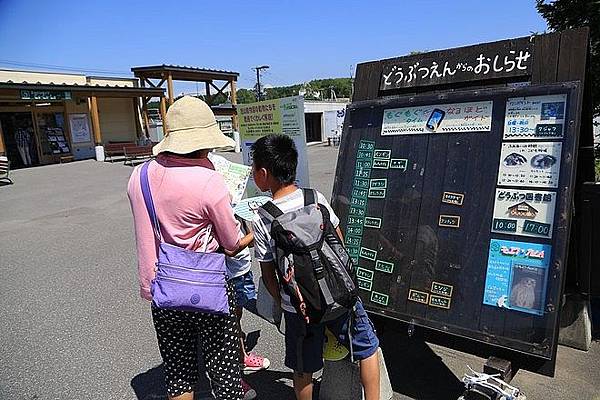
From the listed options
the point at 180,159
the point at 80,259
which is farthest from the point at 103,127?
the point at 180,159

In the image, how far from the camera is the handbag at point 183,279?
6.64 feet

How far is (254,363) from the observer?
10.4ft

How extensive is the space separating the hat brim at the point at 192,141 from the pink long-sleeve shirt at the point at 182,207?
2.2 inches

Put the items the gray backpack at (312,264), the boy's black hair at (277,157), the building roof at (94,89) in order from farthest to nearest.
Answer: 1. the building roof at (94,89)
2. the boy's black hair at (277,157)
3. the gray backpack at (312,264)

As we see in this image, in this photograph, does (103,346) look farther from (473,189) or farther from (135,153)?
(135,153)

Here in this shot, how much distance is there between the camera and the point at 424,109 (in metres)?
2.67

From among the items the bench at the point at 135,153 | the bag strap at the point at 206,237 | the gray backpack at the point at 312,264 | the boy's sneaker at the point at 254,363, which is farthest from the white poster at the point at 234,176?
the bench at the point at 135,153

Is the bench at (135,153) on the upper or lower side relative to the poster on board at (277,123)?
lower

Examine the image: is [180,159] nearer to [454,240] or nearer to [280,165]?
[280,165]

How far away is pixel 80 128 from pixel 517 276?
71.3 feet

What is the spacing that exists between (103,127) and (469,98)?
22.3m

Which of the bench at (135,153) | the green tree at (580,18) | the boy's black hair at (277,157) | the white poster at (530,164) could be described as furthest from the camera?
the bench at (135,153)

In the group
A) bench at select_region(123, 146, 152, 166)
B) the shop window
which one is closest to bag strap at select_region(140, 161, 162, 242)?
bench at select_region(123, 146, 152, 166)

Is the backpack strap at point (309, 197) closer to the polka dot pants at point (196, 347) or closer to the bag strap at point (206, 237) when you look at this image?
the bag strap at point (206, 237)
